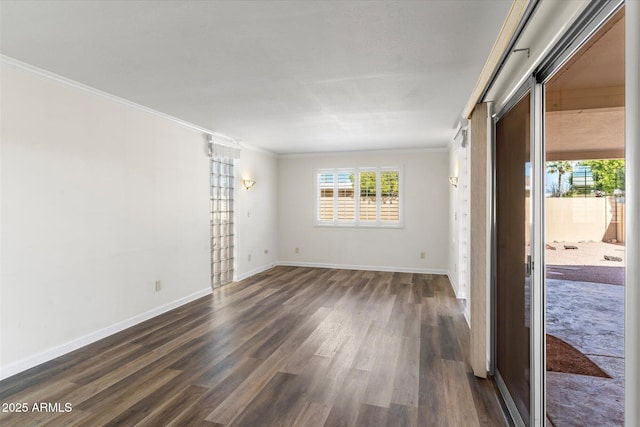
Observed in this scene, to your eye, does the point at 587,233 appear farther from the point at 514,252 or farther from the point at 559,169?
the point at 514,252

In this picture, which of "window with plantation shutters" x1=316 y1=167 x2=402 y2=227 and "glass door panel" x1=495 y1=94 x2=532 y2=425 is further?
"window with plantation shutters" x1=316 y1=167 x2=402 y2=227

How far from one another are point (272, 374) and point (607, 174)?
2.50 m

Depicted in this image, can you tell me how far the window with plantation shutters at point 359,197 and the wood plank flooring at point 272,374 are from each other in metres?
2.78

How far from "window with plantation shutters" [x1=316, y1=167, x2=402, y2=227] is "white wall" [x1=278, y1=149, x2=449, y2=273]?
0.45 ft

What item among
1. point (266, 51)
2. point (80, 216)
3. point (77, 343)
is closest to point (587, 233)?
point (266, 51)

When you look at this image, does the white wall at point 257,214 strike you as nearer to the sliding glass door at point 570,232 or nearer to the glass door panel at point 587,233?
the sliding glass door at point 570,232

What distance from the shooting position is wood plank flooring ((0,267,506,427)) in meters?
2.14

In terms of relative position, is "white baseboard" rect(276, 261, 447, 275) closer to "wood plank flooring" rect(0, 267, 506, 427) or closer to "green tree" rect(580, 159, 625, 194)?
"wood plank flooring" rect(0, 267, 506, 427)

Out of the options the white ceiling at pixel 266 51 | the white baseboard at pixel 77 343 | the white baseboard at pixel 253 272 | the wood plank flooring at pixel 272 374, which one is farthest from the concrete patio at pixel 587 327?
the white baseboard at pixel 253 272

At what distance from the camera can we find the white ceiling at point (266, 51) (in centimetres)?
194

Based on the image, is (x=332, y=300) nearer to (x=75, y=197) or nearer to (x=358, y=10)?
(x=75, y=197)

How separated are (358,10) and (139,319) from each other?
152 inches

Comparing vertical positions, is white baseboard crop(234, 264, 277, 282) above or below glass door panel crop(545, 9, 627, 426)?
below

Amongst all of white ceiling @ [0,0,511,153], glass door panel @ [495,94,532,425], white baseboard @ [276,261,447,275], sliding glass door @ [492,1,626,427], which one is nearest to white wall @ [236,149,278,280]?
white baseboard @ [276,261,447,275]
